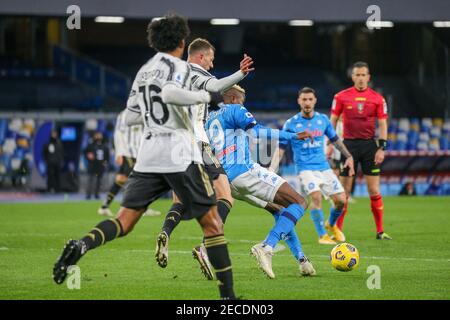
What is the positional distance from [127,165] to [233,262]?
9.49 meters

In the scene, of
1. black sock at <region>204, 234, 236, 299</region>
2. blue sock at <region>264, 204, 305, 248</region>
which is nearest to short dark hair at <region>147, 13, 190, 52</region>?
black sock at <region>204, 234, 236, 299</region>

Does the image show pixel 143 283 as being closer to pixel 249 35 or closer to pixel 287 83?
pixel 287 83

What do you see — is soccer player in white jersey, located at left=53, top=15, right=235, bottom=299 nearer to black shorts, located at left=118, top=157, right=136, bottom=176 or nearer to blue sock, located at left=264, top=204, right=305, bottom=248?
blue sock, located at left=264, top=204, right=305, bottom=248

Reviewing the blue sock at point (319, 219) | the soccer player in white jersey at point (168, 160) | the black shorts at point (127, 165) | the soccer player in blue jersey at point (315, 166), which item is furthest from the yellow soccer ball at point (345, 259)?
the black shorts at point (127, 165)

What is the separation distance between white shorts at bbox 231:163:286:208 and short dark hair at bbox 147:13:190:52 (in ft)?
8.70

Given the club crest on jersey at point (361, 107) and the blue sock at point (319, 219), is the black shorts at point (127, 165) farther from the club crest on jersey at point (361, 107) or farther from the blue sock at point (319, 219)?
the blue sock at point (319, 219)

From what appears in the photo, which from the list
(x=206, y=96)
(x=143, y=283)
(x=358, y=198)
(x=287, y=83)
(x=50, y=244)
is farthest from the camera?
(x=287, y=83)

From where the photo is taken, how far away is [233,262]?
11.8 meters

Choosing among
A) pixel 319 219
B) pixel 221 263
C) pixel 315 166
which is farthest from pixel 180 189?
pixel 315 166

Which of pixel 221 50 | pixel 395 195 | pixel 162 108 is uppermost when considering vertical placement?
pixel 221 50

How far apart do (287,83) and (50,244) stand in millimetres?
28166

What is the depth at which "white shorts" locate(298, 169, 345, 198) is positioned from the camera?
48.6 ft

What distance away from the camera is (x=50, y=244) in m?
14.2

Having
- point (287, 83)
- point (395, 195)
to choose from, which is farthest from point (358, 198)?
point (287, 83)
